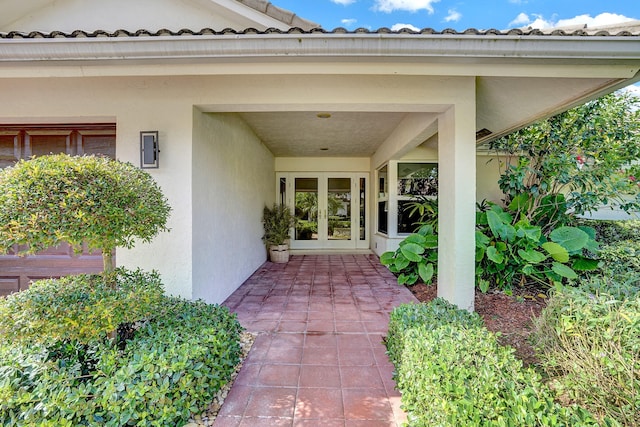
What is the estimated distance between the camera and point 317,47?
2541mm

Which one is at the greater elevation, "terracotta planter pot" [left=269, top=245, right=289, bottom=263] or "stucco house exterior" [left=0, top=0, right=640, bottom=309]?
"stucco house exterior" [left=0, top=0, right=640, bottom=309]

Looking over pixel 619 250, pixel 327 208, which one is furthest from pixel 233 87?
pixel 327 208

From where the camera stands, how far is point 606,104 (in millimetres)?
4996

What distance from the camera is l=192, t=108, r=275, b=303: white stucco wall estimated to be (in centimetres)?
358

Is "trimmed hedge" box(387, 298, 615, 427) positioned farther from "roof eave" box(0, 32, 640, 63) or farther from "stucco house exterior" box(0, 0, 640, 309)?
"roof eave" box(0, 32, 640, 63)

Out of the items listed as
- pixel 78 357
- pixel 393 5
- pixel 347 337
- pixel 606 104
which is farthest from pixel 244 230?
pixel 393 5

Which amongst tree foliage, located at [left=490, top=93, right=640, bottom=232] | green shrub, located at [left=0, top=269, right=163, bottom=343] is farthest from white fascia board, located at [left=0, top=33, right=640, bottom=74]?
tree foliage, located at [left=490, top=93, right=640, bottom=232]

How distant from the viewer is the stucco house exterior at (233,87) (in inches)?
101

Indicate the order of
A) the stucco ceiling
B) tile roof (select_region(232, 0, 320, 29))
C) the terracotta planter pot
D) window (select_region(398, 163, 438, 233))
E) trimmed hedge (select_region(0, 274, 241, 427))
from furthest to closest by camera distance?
the terracotta planter pot, window (select_region(398, 163, 438, 233)), the stucco ceiling, tile roof (select_region(232, 0, 320, 29)), trimmed hedge (select_region(0, 274, 241, 427))

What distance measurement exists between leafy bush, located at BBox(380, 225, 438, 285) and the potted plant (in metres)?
3.17

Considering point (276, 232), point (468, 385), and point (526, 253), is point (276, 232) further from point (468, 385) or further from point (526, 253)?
point (468, 385)

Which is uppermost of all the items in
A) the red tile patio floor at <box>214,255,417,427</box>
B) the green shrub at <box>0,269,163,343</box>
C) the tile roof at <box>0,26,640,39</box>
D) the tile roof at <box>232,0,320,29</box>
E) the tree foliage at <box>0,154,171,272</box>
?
the tile roof at <box>232,0,320,29</box>

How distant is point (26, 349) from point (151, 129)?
7.60ft

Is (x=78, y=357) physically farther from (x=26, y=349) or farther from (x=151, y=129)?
(x=151, y=129)
